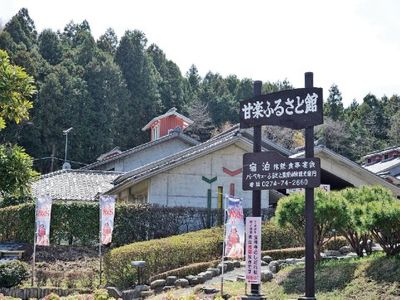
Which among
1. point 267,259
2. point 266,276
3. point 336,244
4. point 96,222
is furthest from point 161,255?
point 336,244

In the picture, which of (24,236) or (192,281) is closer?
(192,281)

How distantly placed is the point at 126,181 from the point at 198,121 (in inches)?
1310

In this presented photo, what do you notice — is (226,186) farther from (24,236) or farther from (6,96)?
(6,96)

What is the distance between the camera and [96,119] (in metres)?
55.2

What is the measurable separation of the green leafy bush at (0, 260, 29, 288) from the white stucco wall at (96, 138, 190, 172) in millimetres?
20290

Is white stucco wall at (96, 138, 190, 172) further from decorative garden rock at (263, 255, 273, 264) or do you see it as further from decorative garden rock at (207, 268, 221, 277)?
decorative garden rock at (207, 268, 221, 277)

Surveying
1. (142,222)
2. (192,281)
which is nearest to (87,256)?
(142,222)

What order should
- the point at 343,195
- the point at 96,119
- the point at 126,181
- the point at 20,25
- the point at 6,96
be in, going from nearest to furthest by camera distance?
the point at 6,96
the point at 343,195
the point at 126,181
the point at 96,119
the point at 20,25

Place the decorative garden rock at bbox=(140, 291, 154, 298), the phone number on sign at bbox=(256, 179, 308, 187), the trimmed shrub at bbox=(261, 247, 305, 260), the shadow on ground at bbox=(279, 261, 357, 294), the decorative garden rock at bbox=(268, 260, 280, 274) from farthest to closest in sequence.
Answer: the trimmed shrub at bbox=(261, 247, 305, 260) → the decorative garden rock at bbox=(140, 291, 154, 298) → the decorative garden rock at bbox=(268, 260, 280, 274) → the shadow on ground at bbox=(279, 261, 357, 294) → the phone number on sign at bbox=(256, 179, 308, 187)

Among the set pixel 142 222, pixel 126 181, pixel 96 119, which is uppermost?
pixel 96 119

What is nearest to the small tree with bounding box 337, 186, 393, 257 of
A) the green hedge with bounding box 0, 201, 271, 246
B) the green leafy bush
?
the green hedge with bounding box 0, 201, 271, 246

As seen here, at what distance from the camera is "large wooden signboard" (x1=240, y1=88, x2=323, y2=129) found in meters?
13.4

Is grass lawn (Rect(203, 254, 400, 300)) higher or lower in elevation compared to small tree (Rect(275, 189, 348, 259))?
lower

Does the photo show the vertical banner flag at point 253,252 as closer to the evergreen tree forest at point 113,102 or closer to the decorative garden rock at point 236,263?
the decorative garden rock at point 236,263
